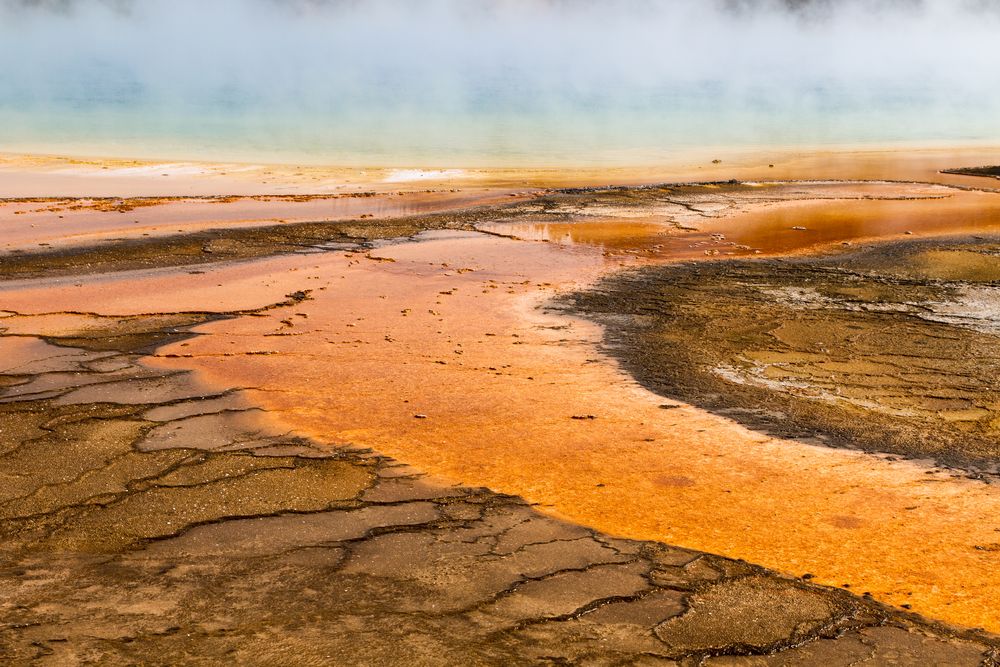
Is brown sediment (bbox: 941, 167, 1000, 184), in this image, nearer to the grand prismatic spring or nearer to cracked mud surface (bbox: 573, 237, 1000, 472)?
the grand prismatic spring

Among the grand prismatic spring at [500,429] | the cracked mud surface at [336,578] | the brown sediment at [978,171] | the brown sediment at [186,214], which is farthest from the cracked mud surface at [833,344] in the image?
the brown sediment at [978,171]

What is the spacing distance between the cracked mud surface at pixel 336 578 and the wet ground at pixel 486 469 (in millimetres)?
15

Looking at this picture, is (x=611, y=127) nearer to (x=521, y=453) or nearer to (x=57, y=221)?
(x=57, y=221)

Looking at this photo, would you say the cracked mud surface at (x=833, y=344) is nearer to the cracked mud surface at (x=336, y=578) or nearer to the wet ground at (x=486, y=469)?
the wet ground at (x=486, y=469)

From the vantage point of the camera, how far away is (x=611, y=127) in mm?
33219

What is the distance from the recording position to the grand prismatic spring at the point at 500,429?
363 cm

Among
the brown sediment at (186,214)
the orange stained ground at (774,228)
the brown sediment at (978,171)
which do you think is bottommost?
the orange stained ground at (774,228)

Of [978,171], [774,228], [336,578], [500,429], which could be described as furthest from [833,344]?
[978,171]

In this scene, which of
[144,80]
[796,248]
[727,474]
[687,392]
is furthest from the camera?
[144,80]

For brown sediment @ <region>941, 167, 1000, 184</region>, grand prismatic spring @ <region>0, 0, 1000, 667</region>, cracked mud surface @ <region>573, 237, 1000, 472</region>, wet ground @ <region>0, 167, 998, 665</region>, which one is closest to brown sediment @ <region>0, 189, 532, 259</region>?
grand prismatic spring @ <region>0, 0, 1000, 667</region>

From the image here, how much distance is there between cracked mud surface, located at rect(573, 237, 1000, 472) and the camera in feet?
19.4

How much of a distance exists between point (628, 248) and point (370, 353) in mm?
5406

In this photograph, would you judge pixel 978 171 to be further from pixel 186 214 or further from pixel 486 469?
pixel 486 469

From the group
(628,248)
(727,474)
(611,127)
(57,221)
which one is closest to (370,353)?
(727,474)
